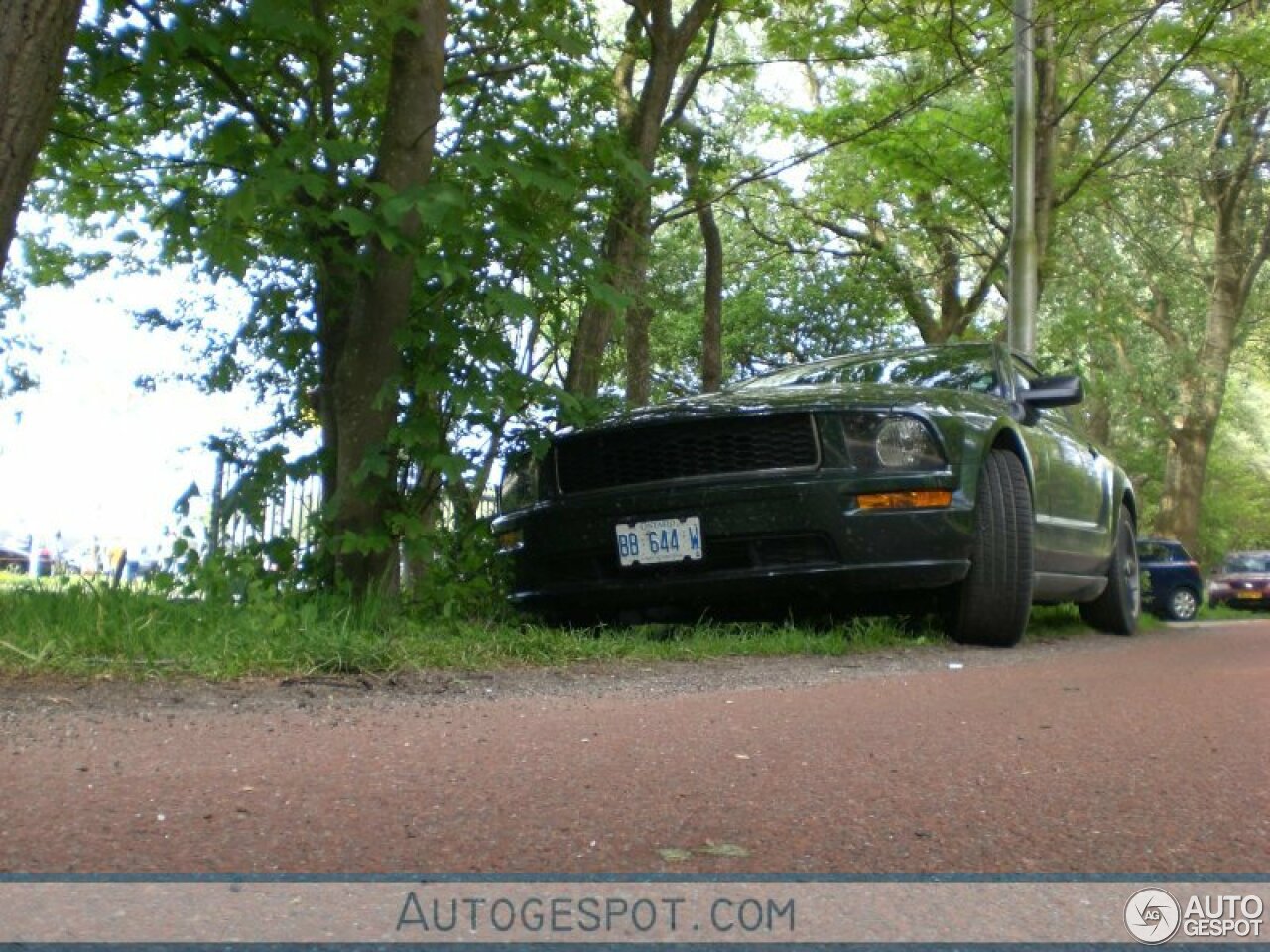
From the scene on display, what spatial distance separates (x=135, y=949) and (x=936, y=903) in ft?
3.91

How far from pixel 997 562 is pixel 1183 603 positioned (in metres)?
16.5

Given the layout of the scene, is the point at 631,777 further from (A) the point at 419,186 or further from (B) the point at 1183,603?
(B) the point at 1183,603

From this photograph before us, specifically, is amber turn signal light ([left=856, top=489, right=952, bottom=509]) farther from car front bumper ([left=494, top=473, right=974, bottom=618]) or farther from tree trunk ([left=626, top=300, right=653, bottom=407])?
tree trunk ([left=626, top=300, right=653, bottom=407])

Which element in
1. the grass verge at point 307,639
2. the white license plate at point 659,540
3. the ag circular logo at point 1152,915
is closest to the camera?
the ag circular logo at point 1152,915

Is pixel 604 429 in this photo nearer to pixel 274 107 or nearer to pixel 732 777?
pixel 274 107

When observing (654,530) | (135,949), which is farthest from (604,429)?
(135,949)

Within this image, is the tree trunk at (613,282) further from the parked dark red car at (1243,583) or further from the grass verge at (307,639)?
the parked dark red car at (1243,583)

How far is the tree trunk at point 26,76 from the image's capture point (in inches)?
173

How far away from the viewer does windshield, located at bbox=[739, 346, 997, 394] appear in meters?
6.93

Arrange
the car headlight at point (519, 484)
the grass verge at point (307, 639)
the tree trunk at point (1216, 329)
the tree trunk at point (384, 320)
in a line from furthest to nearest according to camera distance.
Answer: the tree trunk at point (1216, 329) < the car headlight at point (519, 484) < the tree trunk at point (384, 320) < the grass verge at point (307, 639)

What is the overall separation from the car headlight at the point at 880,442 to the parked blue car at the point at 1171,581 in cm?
Result: 1588

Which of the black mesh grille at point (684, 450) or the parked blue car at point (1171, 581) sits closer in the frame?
the black mesh grille at point (684, 450)

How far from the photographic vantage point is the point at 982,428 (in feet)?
19.6

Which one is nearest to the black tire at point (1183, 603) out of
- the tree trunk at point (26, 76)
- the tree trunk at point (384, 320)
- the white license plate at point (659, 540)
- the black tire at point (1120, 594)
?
the black tire at point (1120, 594)
